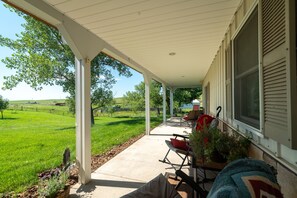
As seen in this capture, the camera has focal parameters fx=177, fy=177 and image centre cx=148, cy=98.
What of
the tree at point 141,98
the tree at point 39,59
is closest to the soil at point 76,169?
the tree at point 39,59

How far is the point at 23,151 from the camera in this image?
15.6ft

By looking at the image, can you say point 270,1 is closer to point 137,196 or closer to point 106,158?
point 137,196

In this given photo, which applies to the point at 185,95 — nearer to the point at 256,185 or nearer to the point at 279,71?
the point at 279,71

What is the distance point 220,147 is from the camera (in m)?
1.80

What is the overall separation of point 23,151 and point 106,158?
8.54 ft

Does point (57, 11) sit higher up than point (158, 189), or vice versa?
point (57, 11)

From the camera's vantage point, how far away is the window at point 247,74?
176 cm

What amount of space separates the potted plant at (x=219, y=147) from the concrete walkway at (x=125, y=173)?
1.21 metres

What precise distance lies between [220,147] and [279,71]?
96 cm

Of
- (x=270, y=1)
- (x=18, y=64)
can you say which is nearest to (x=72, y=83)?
(x=18, y=64)

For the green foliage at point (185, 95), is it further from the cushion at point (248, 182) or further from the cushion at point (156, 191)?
the cushion at point (248, 182)

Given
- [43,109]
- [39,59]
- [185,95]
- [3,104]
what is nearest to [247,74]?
[39,59]

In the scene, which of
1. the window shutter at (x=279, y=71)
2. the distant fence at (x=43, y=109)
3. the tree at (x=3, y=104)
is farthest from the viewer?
the distant fence at (x=43, y=109)

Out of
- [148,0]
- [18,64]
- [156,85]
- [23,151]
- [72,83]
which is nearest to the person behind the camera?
[148,0]
